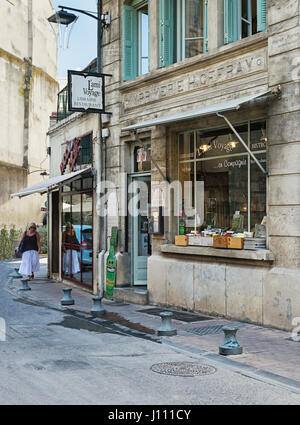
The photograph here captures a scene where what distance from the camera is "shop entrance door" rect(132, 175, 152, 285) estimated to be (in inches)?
506

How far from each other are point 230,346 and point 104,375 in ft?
6.14

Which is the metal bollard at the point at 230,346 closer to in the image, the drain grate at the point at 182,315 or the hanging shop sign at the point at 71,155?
the drain grate at the point at 182,315

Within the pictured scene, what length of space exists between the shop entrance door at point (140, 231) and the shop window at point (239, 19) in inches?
157

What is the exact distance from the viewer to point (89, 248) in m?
14.6

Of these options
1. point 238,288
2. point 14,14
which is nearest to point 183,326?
point 238,288

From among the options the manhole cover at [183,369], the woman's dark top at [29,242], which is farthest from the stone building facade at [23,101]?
the manhole cover at [183,369]

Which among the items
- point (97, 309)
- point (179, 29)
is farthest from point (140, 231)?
point (179, 29)

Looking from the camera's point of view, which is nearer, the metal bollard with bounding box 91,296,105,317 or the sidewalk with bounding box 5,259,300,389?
the sidewalk with bounding box 5,259,300,389

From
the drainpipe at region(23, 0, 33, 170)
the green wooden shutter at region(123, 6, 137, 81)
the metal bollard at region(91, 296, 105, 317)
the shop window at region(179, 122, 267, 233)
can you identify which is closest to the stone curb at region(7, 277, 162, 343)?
the metal bollard at region(91, 296, 105, 317)

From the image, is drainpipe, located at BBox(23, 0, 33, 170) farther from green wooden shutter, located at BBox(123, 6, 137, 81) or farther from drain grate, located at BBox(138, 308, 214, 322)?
drain grate, located at BBox(138, 308, 214, 322)

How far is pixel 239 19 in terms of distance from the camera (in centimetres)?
1012

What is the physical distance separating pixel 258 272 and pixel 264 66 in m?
3.47

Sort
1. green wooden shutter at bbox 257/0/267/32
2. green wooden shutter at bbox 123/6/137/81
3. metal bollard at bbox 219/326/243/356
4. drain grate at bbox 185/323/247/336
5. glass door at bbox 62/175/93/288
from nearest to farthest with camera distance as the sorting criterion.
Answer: metal bollard at bbox 219/326/243/356
drain grate at bbox 185/323/247/336
green wooden shutter at bbox 257/0/267/32
green wooden shutter at bbox 123/6/137/81
glass door at bbox 62/175/93/288

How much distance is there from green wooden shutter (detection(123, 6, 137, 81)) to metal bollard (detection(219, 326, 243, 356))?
7.66 m
